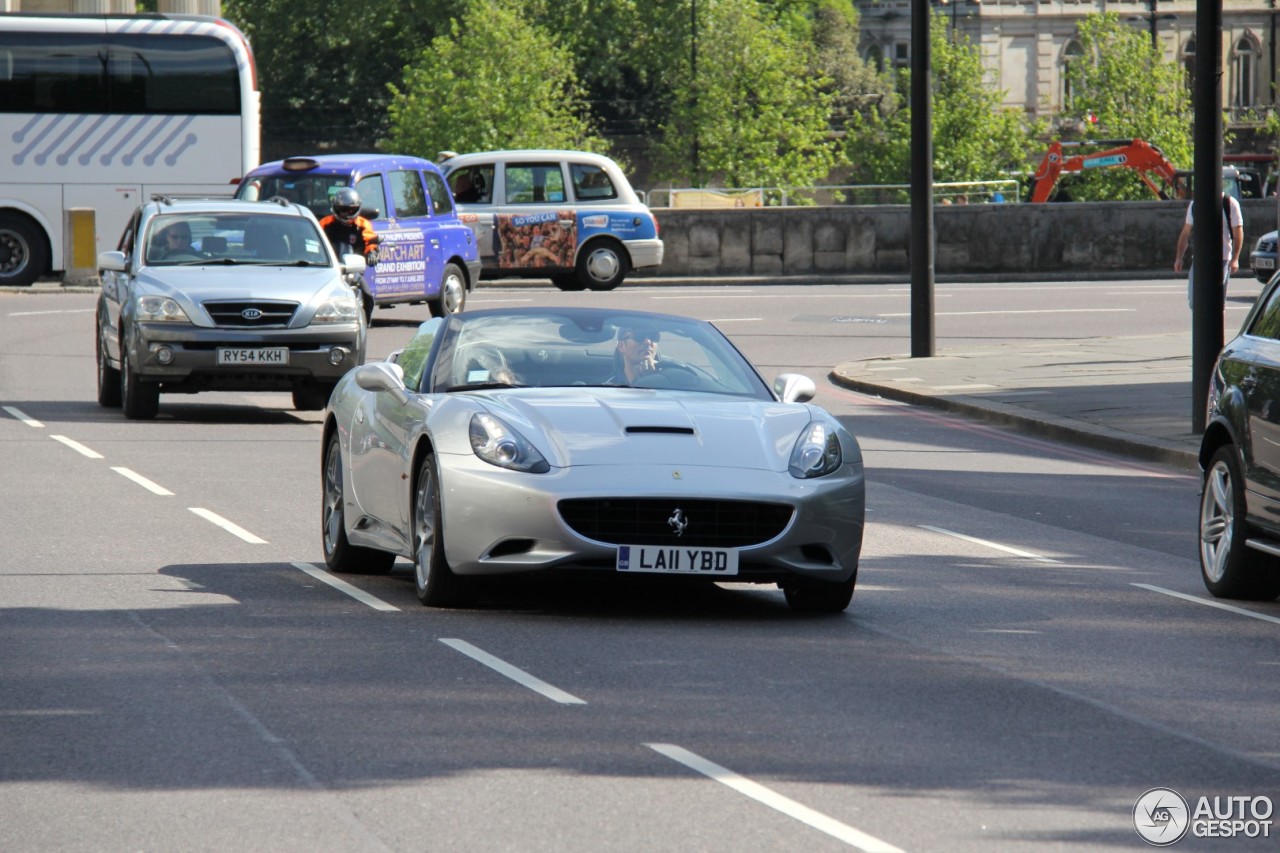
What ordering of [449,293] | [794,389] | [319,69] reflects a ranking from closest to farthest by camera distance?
[794,389] < [449,293] < [319,69]

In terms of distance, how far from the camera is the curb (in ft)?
55.3

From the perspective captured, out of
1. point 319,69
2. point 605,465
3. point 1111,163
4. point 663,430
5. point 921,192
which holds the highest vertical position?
point 319,69

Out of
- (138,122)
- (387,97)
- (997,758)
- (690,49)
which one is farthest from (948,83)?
(997,758)

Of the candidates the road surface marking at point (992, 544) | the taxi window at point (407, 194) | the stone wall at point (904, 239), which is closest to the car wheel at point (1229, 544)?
the road surface marking at point (992, 544)

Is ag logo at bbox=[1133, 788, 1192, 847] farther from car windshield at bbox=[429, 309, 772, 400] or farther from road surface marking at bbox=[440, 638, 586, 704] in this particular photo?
car windshield at bbox=[429, 309, 772, 400]

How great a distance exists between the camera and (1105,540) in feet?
40.9

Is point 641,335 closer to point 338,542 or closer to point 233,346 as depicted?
point 338,542

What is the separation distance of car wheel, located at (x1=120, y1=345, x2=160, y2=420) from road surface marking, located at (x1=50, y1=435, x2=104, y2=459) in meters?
1.17

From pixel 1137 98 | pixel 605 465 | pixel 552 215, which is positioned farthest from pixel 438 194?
pixel 1137 98

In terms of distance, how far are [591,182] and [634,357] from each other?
88.8ft

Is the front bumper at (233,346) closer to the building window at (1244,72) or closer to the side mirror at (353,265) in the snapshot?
the side mirror at (353,265)

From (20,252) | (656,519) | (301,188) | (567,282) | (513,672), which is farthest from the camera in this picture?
(20,252)

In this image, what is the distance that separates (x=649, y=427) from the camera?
30.1 feet

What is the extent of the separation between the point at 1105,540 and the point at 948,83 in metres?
78.9
